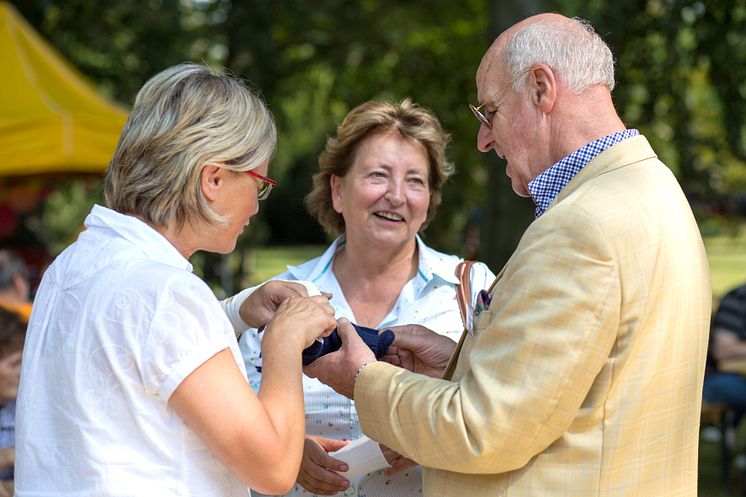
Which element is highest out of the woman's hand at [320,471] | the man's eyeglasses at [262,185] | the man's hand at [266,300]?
the man's eyeglasses at [262,185]

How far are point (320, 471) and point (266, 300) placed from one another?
489mm

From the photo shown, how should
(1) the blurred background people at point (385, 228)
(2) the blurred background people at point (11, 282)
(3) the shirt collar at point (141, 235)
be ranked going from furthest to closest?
(2) the blurred background people at point (11, 282) < (1) the blurred background people at point (385, 228) < (3) the shirt collar at point (141, 235)

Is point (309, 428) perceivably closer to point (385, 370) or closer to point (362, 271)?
point (362, 271)

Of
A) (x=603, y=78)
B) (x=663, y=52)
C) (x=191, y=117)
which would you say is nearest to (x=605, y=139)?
(x=603, y=78)

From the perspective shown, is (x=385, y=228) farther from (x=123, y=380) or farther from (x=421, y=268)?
(x=123, y=380)

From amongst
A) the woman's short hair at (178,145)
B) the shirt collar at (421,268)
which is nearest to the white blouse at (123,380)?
the woman's short hair at (178,145)

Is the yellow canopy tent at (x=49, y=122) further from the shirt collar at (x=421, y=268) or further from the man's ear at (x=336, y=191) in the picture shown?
the shirt collar at (x=421, y=268)

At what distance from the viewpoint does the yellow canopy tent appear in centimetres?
704

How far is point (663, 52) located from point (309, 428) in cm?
610

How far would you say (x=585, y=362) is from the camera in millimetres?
1778

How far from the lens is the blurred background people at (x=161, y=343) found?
182cm

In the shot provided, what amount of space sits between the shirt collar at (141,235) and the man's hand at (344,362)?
1.35 ft

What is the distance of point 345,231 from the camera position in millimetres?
3434

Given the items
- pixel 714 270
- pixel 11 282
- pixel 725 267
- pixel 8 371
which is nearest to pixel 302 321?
pixel 8 371
